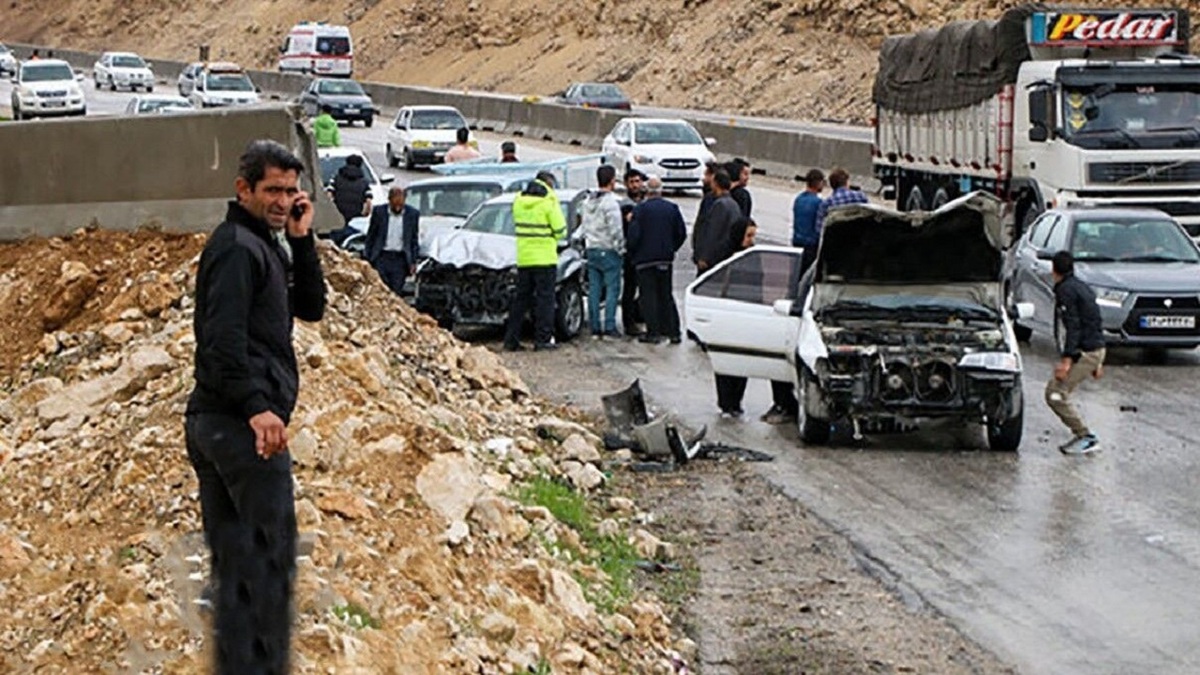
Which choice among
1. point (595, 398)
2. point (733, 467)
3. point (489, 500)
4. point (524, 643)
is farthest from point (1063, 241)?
point (524, 643)

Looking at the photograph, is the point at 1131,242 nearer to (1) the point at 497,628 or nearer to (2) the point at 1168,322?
(2) the point at 1168,322

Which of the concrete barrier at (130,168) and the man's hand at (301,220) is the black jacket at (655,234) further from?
the man's hand at (301,220)

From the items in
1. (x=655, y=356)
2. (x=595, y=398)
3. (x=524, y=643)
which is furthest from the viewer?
(x=655, y=356)

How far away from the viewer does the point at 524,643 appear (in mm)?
9781

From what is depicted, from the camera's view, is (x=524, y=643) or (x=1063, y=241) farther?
(x=1063, y=241)

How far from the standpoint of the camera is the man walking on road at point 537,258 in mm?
22422

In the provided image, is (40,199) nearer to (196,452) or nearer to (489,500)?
(489,500)

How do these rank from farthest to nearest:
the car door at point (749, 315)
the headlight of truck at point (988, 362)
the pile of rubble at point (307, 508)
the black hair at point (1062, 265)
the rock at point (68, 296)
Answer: the car door at point (749, 315) < the black hair at point (1062, 265) < the headlight of truck at point (988, 362) < the rock at point (68, 296) < the pile of rubble at point (307, 508)

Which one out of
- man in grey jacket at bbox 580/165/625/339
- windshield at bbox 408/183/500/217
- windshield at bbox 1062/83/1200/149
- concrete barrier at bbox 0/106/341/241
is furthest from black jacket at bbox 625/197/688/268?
windshield at bbox 1062/83/1200/149

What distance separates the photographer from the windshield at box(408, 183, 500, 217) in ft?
89.6

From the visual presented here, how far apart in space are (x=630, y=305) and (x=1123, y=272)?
5118 millimetres

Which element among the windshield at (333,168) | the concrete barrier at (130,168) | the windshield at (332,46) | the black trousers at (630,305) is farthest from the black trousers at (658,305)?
the windshield at (332,46)

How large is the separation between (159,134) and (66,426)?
456 cm

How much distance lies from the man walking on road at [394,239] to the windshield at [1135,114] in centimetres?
885
